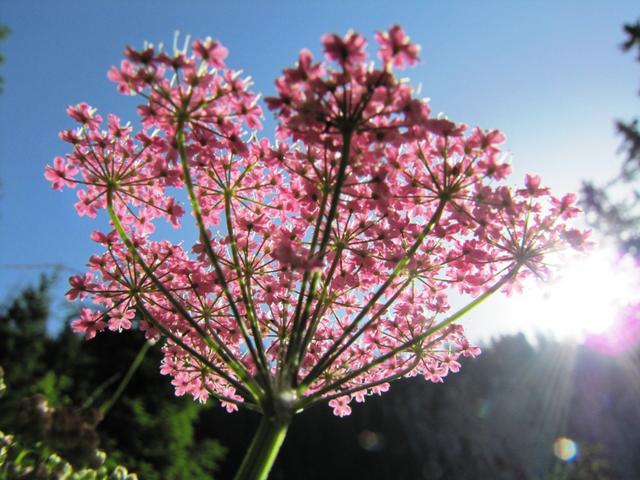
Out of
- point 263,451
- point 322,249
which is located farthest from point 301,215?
point 263,451

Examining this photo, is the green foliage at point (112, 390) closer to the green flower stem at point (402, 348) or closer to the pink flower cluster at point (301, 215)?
the pink flower cluster at point (301, 215)

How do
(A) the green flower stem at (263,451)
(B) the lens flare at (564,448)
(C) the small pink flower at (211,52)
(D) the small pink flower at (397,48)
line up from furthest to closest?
1. (B) the lens flare at (564,448)
2. (C) the small pink flower at (211,52)
3. (D) the small pink flower at (397,48)
4. (A) the green flower stem at (263,451)

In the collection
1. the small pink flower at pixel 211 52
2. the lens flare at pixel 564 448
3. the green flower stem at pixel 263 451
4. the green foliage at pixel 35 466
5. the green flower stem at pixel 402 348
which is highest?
the lens flare at pixel 564 448

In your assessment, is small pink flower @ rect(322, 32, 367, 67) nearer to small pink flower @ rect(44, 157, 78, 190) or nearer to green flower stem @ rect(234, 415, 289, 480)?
green flower stem @ rect(234, 415, 289, 480)

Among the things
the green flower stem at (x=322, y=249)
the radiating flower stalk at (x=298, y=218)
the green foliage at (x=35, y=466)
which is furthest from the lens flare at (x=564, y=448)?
the green foliage at (x=35, y=466)

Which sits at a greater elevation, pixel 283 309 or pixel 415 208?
pixel 415 208

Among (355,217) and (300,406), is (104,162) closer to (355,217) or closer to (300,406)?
(355,217)

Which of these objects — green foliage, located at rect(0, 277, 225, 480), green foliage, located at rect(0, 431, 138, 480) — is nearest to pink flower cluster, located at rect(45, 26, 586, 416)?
green foliage, located at rect(0, 431, 138, 480)

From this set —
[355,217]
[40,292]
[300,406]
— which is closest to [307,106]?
[355,217]
